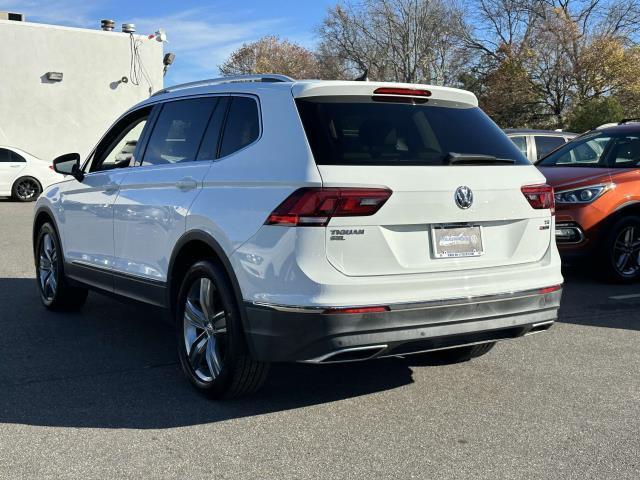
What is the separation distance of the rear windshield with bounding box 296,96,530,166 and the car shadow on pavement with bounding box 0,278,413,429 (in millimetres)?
1511

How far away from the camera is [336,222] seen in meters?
3.61

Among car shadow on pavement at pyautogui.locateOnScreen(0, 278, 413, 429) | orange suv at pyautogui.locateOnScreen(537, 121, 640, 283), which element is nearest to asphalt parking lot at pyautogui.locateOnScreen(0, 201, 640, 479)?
car shadow on pavement at pyautogui.locateOnScreen(0, 278, 413, 429)

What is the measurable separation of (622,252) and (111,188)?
18.3 ft

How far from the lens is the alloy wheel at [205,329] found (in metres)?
4.21

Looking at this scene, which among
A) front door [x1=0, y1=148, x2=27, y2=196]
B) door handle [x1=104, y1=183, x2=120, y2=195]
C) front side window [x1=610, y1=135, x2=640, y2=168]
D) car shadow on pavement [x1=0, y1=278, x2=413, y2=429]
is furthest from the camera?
front door [x1=0, y1=148, x2=27, y2=196]

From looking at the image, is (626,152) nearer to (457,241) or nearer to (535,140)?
(535,140)

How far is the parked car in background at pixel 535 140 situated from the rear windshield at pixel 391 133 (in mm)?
9658

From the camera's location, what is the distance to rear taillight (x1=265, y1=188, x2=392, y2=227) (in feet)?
11.8

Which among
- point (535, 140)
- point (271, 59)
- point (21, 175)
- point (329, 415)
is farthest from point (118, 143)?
point (271, 59)

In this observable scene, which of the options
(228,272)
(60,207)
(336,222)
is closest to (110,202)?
(60,207)

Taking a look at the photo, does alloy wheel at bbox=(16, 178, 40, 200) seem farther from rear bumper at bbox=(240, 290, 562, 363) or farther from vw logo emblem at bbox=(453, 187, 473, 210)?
vw logo emblem at bbox=(453, 187, 473, 210)

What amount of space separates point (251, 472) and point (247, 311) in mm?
844

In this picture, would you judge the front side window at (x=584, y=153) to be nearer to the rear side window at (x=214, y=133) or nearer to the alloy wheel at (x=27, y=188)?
the rear side window at (x=214, y=133)

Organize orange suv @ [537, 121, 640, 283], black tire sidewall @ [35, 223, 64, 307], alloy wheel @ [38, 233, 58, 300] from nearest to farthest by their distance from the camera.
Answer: black tire sidewall @ [35, 223, 64, 307]
alloy wheel @ [38, 233, 58, 300]
orange suv @ [537, 121, 640, 283]
